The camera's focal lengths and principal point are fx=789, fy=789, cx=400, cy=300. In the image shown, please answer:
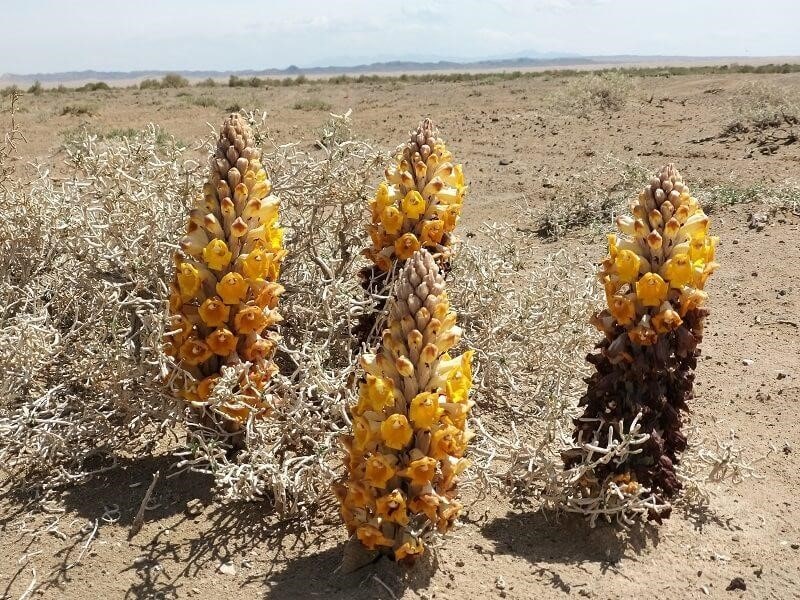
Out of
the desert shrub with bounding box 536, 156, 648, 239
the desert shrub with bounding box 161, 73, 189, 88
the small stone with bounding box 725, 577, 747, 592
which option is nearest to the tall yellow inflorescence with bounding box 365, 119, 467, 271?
the small stone with bounding box 725, 577, 747, 592

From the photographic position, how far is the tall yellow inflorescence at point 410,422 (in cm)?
271

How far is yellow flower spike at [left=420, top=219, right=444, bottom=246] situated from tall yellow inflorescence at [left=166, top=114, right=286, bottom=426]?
0.81 metres

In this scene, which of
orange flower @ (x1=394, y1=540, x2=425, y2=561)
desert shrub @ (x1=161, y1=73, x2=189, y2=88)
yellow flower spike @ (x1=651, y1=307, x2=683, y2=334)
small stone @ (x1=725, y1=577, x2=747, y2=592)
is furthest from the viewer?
desert shrub @ (x1=161, y1=73, x2=189, y2=88)

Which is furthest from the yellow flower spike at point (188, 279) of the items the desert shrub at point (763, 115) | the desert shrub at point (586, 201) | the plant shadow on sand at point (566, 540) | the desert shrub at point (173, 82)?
the desert shrub at point (173, 82)

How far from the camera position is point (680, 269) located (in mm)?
2973

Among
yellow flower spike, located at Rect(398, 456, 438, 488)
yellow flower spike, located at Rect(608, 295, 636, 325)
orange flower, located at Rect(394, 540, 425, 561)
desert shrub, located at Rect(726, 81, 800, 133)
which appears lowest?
orange flower, located at Rect(394, 540, 425, 561)

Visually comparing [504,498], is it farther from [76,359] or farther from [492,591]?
[76,359]

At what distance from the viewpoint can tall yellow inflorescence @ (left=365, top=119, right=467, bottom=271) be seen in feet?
13.0

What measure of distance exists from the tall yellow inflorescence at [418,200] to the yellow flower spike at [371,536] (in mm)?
1583

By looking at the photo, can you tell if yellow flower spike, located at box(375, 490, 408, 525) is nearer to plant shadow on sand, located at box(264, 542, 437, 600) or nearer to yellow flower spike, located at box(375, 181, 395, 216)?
plant shadow on sand, located at box(264, 542, 437, 600)

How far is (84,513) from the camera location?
3.50m

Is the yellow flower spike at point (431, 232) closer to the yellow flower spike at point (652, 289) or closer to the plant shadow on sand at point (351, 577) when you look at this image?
the yellow flower spike at point (652, 289)

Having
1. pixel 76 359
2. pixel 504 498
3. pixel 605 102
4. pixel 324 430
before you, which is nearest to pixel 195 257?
pixel 324 430

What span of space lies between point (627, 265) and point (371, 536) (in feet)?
4.58
